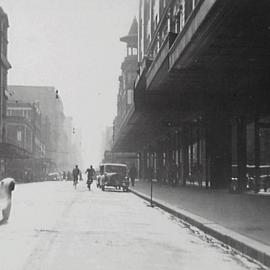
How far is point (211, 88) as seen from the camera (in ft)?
79.9

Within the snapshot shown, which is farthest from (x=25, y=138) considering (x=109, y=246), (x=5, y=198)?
(x=109, y=246)

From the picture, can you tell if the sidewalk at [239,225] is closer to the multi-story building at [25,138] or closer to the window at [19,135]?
the multi-story building at [25,138]

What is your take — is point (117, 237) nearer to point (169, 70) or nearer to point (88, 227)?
point (88, 227)

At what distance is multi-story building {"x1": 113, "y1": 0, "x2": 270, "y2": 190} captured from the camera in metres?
14.6

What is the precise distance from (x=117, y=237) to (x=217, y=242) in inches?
76.2

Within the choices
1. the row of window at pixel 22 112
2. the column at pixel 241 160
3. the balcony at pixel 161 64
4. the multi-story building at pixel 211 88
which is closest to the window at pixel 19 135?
the row of window at pixel 22 112

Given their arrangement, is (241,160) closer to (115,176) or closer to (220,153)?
(220,153)

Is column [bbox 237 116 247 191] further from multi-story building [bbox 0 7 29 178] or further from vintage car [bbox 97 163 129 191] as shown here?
multi-story building [bbox 0 7 29 178]

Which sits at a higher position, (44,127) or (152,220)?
(44,127)

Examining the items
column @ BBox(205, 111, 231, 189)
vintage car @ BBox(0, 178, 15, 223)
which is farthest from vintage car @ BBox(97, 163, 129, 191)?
vintage car @ BBox(0, 178, 15, 223)

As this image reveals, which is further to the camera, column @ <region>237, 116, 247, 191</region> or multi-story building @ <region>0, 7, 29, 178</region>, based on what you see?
multi-story building @ <region>0, 7, 29, 178</region>

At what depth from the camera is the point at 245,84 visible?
22500 mm

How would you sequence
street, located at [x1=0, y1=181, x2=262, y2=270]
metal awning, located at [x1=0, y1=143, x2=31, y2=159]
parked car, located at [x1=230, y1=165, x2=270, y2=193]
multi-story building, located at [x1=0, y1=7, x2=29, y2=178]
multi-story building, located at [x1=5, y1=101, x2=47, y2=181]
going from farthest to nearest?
1. multi-story building, located at [x1=5, y1=101, x2=47, y2=181]
2. multi-story building, located at [x1=0, y1=7, x2=29, y2=178]
3. metal awning, located at [x1=0, y1=143, x2=31, y2=159]
4. parked car, located at [x1=230, y1=165, x2=270, y2=193]
5. street, located at [x1=0, y1=181, x2=262, y2=270]

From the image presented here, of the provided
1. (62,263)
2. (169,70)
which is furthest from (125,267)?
(169,70)
